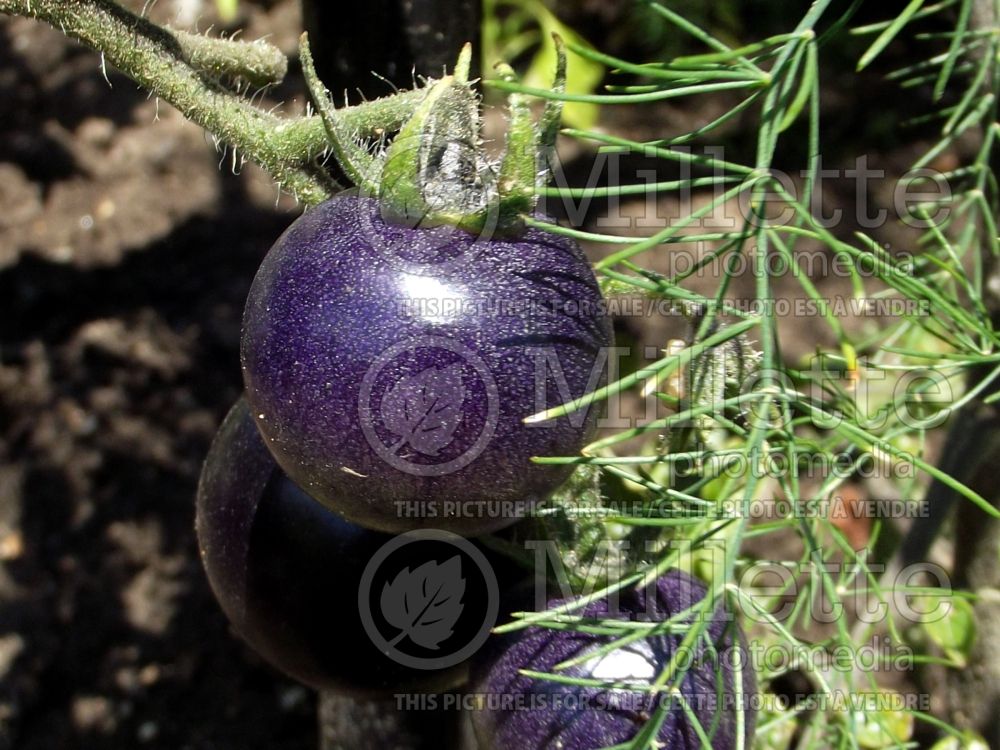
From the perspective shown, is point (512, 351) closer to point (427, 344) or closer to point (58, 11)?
point (427, 344)

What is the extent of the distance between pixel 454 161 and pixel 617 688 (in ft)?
0.97

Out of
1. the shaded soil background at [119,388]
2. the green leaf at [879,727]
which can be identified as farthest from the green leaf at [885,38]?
the shaded soil background at [119,388]

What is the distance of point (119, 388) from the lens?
64.9 inches

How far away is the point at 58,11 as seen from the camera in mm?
573

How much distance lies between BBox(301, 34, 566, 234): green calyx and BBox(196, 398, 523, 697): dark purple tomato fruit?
8.9 inches

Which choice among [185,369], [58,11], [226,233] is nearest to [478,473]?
[58,11]

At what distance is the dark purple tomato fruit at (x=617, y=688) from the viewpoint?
59 cm

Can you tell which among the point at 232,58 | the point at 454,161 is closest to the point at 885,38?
the point at 454,161

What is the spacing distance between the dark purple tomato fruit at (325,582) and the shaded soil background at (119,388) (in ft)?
1.75
